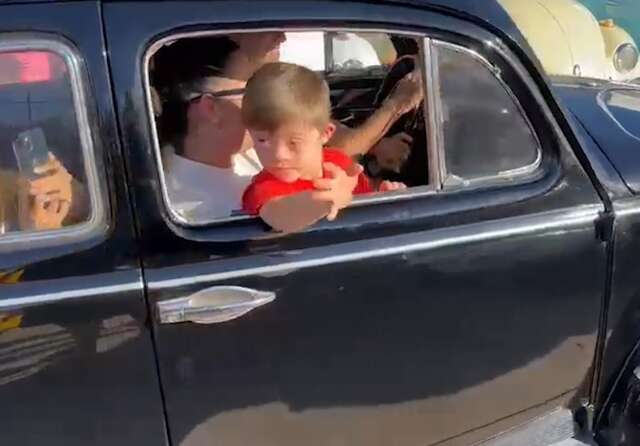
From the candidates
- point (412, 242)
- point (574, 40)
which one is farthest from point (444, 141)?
point (574, 40)

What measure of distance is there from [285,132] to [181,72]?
1.20 feet

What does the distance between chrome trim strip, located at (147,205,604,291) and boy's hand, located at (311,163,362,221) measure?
99mm

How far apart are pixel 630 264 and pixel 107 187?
4.68ft

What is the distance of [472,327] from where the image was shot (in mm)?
2541

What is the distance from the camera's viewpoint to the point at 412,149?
2670 millimetres

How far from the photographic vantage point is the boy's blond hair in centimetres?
238

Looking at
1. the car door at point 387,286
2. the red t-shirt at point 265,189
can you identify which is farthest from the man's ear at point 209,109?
the car door at point 387,286

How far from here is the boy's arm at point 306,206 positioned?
2.31 meters

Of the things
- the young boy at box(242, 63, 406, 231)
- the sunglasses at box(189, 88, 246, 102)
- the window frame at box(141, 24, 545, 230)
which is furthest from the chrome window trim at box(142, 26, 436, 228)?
the sunglasses at box(189, 88, 246, 102)

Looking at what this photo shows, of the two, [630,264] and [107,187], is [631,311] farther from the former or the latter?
[107,187]

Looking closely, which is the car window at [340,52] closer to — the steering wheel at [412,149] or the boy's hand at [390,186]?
the steering wheel at [412,149]

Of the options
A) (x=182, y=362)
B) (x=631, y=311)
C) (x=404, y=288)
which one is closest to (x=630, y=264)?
(x=631, y=311)

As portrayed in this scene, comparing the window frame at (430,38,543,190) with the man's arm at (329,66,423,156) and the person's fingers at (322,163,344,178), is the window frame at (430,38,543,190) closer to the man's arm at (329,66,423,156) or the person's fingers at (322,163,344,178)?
the man's arm at (329,66,423,156)

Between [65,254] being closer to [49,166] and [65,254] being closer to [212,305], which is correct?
[49,166]
